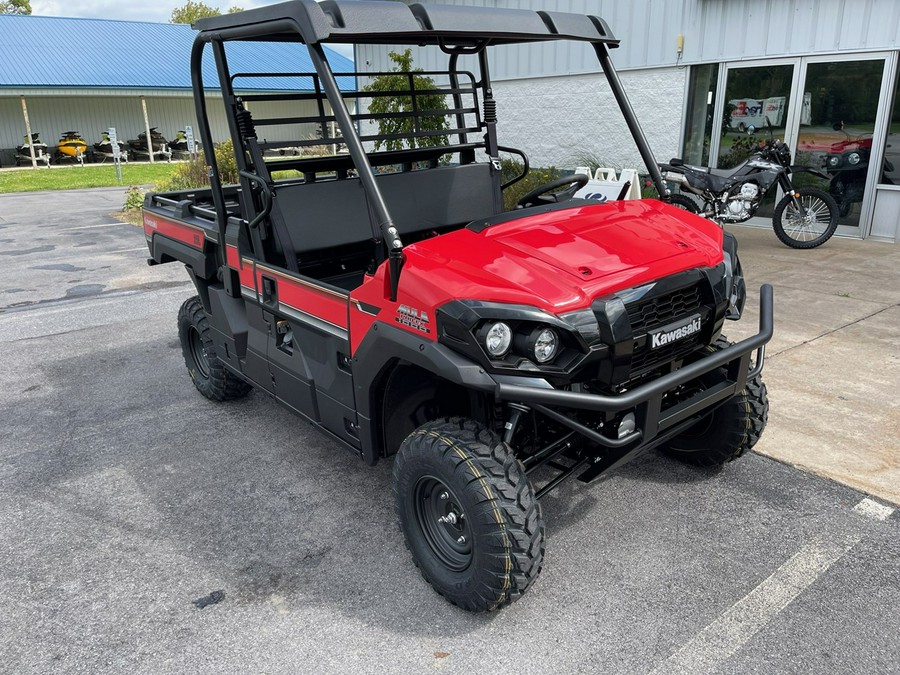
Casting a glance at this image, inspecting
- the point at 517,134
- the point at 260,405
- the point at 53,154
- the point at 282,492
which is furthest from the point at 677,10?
the point at 53,154

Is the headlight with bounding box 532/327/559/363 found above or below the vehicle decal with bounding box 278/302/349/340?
above

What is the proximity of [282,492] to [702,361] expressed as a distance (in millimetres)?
2033

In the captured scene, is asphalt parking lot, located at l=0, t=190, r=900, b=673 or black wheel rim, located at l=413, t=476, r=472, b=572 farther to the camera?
black wheel rim, located at l=413, t=476, r=472, b=572

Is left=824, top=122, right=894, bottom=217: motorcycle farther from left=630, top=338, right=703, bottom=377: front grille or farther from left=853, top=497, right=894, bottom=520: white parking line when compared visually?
left=630, top=338, right=703, bottom=377: front grille

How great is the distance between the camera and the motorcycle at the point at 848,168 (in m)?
Answer: 8.41

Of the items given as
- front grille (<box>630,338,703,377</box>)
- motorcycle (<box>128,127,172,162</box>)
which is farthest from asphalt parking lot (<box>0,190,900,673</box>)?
motorcycle (<box>128,127,172,162</box>)

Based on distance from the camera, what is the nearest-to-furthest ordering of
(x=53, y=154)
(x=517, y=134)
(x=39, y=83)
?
(x=517, y=134), (x=39, y=83), (x=53, y=154)

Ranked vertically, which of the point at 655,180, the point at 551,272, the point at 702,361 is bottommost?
the point at 702,361

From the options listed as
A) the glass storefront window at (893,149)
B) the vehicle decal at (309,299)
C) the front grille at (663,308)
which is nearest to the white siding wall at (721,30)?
the glass storefront window at (893,149)

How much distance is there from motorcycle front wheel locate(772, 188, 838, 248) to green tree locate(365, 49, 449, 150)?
4.27 metres

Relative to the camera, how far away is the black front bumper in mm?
2301

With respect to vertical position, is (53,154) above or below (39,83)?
below

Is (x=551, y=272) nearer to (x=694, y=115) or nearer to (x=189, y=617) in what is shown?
(x=189, y=617)

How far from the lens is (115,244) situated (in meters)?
10.3
